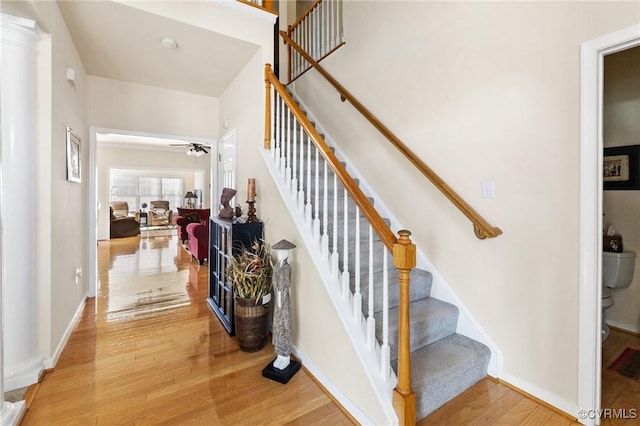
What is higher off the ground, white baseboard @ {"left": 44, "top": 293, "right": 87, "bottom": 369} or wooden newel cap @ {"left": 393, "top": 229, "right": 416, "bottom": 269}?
wooden newel cap @ {"left": 393, "top": 229, "right": 416, "bottom": 269}

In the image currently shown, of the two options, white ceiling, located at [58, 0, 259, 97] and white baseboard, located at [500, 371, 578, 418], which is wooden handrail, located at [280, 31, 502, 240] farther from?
white ceiling, located at [58, 0, 259, 97]

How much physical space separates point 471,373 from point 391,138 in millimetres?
1816

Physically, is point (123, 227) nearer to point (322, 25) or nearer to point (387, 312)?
point (322, 25)

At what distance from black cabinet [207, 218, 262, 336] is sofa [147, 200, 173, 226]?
30.9ft

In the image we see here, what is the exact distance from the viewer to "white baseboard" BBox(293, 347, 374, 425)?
1.62m

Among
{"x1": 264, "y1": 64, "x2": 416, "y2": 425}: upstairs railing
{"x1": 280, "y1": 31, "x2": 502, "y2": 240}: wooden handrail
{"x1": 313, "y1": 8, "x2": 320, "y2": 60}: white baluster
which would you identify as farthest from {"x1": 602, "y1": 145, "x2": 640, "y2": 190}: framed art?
{"x1": 313, "y1": 8, "x2": 320, "y2": 60}: white baluster

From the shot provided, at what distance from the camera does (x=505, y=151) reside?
6.35ft

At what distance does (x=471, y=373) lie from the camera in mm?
1875

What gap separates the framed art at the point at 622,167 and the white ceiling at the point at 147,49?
11.5ft

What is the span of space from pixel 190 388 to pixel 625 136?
13.5 feet

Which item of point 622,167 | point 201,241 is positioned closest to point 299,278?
point 622,167

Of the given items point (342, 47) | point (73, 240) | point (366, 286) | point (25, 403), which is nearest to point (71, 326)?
point (73, 240)

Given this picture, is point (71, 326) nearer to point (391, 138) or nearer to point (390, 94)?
point (391, 138)

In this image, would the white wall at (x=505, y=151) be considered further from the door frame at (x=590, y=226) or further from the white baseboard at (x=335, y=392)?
the white baseboard at (x=335, y=392)
